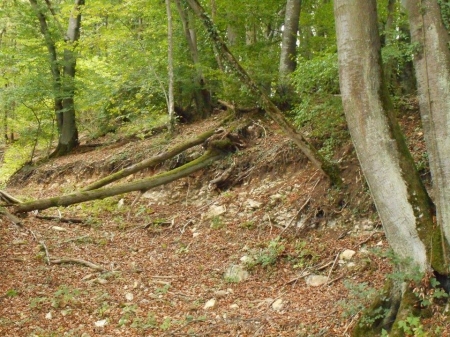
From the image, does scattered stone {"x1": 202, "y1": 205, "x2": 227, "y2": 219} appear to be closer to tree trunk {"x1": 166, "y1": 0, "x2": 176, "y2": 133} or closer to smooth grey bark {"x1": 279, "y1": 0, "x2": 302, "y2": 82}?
smooth grey bark {"x1": 279, "y1": 0, "x2": 302, "y2": 82}

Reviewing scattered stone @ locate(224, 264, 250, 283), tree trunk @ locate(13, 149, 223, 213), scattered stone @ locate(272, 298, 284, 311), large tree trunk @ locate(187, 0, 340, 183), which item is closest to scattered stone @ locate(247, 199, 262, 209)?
large tree trunk @ locate(187, 0, 340, 183)

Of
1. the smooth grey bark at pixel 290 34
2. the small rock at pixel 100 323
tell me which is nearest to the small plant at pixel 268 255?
the small rock at pixel 100 323

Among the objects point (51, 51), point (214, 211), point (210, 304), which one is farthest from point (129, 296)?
point (51, 51)

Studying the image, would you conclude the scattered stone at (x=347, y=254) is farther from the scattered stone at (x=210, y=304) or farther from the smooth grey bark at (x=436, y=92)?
the smooth grey bark at (x=436, y=92)

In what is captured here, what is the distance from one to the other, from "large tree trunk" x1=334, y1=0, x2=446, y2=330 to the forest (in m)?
0.01

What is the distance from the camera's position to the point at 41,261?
703 centimetres

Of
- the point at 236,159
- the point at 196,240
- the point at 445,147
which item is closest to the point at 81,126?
the point at 236,159

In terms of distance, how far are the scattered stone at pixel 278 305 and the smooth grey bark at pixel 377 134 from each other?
186cm

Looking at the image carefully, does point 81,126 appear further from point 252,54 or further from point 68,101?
point 252,54

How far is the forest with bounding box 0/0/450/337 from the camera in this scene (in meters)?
4.13

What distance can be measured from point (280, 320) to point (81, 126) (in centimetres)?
1492

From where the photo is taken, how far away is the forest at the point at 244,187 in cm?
413

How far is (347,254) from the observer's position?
6070 mm

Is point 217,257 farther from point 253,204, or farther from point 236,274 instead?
point 253,204
